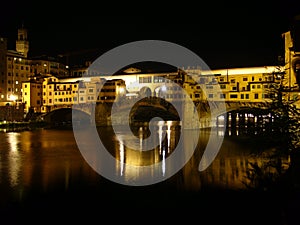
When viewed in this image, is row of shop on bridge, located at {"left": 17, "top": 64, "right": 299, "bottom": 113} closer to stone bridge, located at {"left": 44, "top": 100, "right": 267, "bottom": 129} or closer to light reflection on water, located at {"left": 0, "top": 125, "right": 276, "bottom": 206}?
stone bridge, located at {"left": 44, "top": 100, "right": 267, "bottom": 129}

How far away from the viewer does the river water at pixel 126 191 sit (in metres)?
7.94

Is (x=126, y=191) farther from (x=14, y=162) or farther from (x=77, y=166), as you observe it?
(x=14, y=162)

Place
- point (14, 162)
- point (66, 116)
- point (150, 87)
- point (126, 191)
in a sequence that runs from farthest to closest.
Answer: point (66, 116)
point (150, 87)
point (14, 162)
point (126, 191)

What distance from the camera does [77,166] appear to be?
14383 mm

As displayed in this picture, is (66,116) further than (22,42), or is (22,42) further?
(22,42)

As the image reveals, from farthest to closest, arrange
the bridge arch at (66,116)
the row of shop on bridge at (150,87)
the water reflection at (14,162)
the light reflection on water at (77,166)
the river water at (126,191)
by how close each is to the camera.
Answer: the bridge arch at (66,116), the row of shop on bridge at (150,87), the water reflection at (14,162), the light reflection on water at (77,166), the river water at (126,191)

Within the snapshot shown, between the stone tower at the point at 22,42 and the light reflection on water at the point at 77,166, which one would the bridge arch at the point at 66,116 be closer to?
the stone tower at the point at 22,42

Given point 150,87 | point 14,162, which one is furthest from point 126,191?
point 150,87

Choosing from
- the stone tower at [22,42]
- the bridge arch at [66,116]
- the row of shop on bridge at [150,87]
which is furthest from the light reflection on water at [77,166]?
the stone tower at [22,42]

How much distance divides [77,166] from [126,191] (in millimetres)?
4741

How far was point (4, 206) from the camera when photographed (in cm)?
883

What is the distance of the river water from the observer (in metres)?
7.94

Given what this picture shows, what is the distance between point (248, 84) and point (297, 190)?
85.6ft

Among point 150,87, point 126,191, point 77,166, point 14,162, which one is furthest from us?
point 150,87
